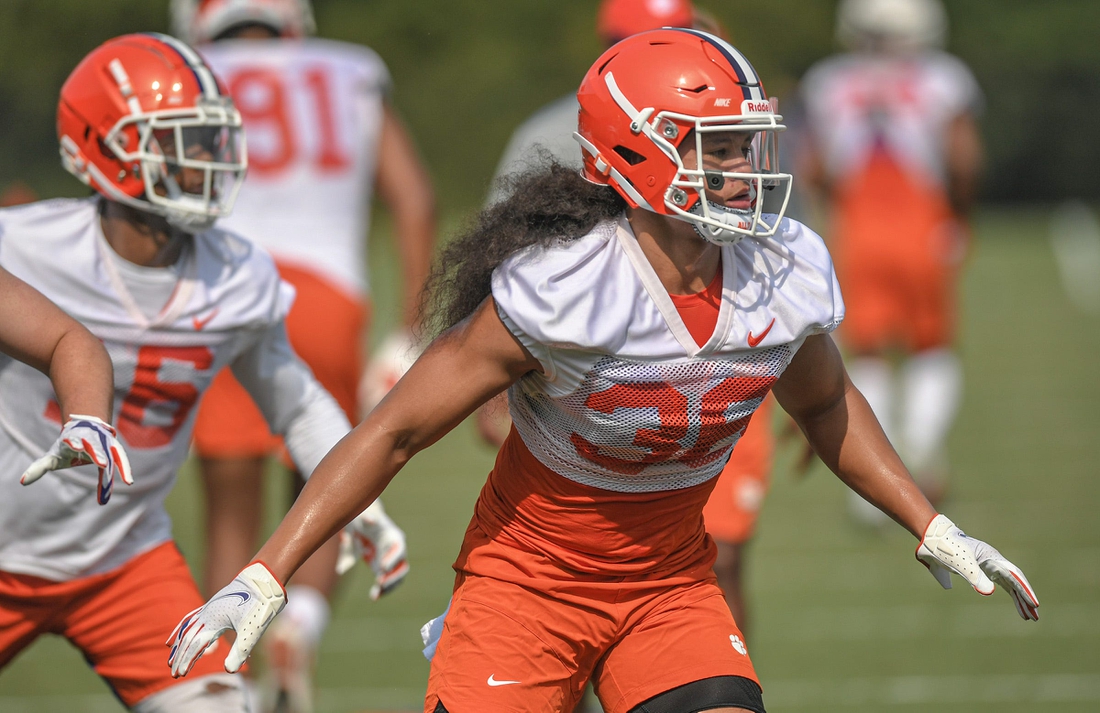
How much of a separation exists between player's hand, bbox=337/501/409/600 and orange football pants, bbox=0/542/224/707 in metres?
0.40

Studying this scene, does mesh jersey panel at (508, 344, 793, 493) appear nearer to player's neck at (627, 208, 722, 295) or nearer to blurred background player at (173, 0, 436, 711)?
player's neck at (627, 208, 722, 295)

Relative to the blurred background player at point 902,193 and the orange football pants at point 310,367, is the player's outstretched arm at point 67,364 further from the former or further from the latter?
the blurred background player at point 902,193

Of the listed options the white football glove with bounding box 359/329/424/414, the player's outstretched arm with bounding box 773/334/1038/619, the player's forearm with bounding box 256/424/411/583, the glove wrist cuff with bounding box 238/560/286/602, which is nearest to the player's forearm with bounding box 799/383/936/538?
the player's outstretched arm with bounding box 773/334/1038/619

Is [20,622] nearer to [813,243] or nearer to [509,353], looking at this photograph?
[509,353]

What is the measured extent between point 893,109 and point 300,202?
4.67m

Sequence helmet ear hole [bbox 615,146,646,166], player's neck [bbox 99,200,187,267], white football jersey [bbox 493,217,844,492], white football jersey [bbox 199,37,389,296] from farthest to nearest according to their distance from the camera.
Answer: white football jersey [bbox 199,37,389,296]
player's neck [bbox 99,200,187,267]
helmet ear hole [bbox 615,146,646,166]
white football jersey [bbox 493,217,844,492]

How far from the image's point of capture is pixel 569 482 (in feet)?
10.4

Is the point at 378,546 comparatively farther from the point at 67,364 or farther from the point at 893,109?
the point at 893,109

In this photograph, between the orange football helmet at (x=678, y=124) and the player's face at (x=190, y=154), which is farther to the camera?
the player's face at (x=190, y=154)

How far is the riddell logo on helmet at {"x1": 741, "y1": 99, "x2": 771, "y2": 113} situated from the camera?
296cm

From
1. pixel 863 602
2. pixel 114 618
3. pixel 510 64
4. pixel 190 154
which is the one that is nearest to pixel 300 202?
pixel 190 154

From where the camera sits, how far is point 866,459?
3.28 metres

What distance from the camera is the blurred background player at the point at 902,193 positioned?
28.8 ft

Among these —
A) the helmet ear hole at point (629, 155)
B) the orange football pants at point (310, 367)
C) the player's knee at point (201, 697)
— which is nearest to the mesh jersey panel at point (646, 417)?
the helmet ear hole at point (629, 155)
